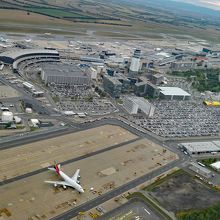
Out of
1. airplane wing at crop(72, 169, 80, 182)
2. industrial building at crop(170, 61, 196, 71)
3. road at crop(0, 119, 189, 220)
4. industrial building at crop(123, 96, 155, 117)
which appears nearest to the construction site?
road at crop(0, 119, 189, 220)

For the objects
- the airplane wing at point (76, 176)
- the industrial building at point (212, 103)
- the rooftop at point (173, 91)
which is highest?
the rooftop at point (173, 91)

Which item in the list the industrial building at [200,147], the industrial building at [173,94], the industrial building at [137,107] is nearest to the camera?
the industrial building at [200,147]

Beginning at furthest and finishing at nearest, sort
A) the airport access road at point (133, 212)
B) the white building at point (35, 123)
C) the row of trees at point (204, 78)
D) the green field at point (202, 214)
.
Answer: the row of trees at point (204, 78) → the white building at point (35, 123) → the green field at point (202, 214) → the airport access road at point (133, 212)

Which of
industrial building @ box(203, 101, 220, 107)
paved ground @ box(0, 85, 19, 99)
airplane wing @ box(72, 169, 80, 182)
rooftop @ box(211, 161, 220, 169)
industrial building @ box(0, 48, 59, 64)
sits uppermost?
industrial building @ box(0, 48, 59, 64)

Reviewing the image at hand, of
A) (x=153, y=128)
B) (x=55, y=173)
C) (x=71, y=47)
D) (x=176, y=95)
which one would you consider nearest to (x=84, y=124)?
(x=153, y=128)

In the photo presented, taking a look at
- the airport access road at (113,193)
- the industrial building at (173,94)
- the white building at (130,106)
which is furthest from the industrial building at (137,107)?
the airport access road at (113,193)

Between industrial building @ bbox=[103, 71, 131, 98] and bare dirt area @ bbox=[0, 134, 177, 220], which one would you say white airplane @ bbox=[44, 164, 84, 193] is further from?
industrial building @ bbox=[103, 71, 131, 98]

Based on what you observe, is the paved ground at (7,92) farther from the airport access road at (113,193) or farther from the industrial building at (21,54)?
the airport access road at (113,193)

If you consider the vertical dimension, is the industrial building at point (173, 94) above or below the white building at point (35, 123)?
above
